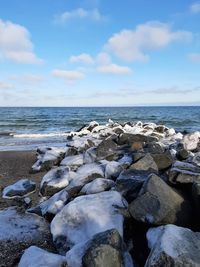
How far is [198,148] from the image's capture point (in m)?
9.12

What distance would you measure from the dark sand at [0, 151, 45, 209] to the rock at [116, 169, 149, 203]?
5.81 feet

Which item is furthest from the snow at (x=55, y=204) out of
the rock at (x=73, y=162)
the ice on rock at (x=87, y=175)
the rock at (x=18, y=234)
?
the rock at (x=73, y=162)

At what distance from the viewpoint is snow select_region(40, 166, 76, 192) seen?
19.1ft

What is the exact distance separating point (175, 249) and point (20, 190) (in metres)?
3.99

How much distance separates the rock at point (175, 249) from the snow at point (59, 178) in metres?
3.00

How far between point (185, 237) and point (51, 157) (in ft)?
18.7

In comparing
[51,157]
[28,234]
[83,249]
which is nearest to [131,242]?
[83,249]

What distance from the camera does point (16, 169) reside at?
8672mm

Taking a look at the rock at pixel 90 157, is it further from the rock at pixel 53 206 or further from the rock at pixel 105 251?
the rock at pixel 105 251

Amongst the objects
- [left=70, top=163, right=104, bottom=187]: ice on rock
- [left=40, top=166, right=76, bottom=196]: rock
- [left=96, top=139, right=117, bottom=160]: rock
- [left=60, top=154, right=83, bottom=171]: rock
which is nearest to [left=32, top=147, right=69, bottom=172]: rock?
[left=60, top=154, right=83, bottom=171]: rock

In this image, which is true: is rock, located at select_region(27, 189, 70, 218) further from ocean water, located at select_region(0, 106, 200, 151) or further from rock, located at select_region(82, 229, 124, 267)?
ocean water, located at select_region(0, 106, 200, 151)

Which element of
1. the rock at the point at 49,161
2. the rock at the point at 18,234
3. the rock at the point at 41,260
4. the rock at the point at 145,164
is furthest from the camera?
the rock at the point at 49,161

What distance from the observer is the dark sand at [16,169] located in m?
6.97

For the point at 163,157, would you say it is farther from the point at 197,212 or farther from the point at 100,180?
the point at 197,212
